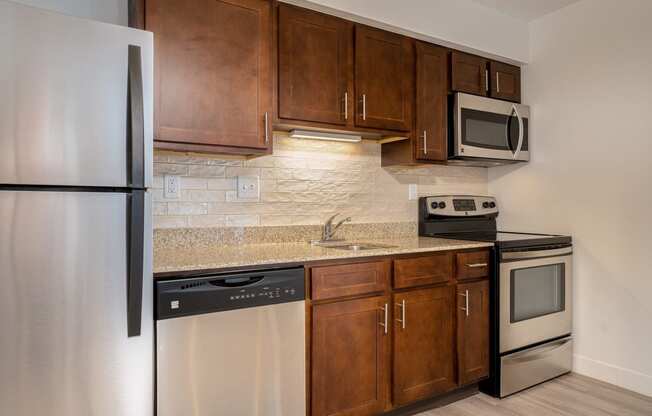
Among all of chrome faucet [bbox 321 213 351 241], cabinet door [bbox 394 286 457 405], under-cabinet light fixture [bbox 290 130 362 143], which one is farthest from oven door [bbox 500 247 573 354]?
under-cabinet light fixture [bbox 290 130 362 143]

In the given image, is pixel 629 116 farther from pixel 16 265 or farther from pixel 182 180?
pixel 16 265

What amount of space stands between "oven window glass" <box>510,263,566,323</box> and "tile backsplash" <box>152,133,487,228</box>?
2.72ft

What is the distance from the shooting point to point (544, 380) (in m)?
2.64

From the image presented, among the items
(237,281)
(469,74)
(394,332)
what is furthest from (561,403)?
(469,74)

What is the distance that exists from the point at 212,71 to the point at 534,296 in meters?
2.37

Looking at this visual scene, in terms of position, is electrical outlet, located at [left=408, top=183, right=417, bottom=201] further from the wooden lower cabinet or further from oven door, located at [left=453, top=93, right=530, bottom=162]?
the wooden lower cabinet

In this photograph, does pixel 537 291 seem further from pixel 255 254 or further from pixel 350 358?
pixel 255 254

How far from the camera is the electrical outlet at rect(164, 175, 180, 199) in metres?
2.12

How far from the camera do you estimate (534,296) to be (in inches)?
104

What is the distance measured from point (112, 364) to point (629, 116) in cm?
308

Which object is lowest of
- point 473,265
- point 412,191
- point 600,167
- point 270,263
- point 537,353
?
point 537,353

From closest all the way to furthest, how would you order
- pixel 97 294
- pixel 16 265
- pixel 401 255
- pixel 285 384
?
pixel 16 265 < pixel 97 294 < pixel 285 384 < pixel 401 255

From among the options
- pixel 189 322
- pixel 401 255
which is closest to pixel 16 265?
pixel 189 322

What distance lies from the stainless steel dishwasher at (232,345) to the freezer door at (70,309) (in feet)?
0.35
